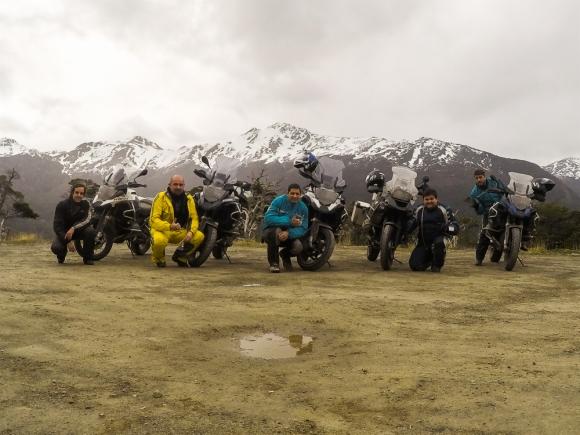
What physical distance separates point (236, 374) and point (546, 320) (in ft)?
8.95

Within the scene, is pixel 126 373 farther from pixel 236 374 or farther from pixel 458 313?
pixel 458 313

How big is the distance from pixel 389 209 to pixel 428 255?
0.88 m

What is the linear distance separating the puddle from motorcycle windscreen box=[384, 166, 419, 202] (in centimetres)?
459

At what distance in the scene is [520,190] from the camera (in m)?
8.41

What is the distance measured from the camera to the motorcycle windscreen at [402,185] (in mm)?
7992

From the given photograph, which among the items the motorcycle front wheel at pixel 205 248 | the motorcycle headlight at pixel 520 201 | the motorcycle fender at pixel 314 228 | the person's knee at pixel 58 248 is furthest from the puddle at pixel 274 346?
the motorcycle headlight at pixel 520 201

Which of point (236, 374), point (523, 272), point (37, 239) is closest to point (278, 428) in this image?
point (236, 374)

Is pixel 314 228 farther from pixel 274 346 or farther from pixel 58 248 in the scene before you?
pixel 274 346

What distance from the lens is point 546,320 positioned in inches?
171

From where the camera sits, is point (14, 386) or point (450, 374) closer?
point (14, 386)

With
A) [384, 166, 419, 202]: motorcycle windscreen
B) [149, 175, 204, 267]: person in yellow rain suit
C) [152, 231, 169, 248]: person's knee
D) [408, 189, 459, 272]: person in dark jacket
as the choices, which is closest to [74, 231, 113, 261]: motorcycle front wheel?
[149, 175, 204, 267]: person in yellow rain suit

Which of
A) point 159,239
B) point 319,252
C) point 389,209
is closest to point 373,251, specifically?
point 389,209

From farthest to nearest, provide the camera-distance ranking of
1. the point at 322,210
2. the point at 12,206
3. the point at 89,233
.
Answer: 1. the point at 12,206
2. the point at 322,210
3. the point at 89,233

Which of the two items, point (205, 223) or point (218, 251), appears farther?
point (218, 251)
